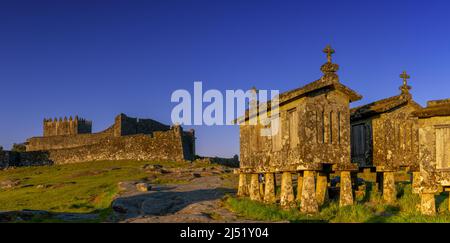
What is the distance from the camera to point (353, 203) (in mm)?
19312

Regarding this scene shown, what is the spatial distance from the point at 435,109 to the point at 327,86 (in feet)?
12.8

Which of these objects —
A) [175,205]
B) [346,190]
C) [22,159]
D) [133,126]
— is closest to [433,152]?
[346,190]

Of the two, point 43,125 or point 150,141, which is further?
point 43,125

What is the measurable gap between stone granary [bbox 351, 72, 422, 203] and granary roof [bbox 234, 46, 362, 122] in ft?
10.5

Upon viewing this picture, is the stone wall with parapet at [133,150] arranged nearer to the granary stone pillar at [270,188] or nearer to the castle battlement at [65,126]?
the castle battlement at [65,126]

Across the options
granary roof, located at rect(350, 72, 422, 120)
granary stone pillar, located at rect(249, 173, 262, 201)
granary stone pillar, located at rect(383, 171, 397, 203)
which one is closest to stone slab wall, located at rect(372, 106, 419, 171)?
granary roof, located at rect(350, 72, 422, 120)

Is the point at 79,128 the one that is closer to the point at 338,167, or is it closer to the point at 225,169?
the point at 225,169

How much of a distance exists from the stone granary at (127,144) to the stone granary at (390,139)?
99.5 feet

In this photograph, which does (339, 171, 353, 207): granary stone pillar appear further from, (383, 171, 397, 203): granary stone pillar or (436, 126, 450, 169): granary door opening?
(436, 126, 450, 169): granary door opening

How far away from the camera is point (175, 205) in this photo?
22.3 meters

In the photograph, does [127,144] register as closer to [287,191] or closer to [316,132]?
[287,191]
